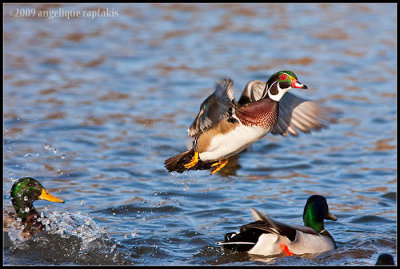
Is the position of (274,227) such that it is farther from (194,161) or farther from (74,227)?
(74,227)

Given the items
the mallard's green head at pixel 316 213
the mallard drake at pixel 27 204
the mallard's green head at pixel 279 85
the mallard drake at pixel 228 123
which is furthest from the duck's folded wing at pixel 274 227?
the mallard drake at pixel 27 204

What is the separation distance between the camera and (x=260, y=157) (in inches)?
373

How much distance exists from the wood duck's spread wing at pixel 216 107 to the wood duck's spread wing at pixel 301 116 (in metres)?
1.17

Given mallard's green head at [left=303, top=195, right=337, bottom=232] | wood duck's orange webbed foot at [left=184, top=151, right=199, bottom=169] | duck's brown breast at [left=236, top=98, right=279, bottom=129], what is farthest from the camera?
mallard's green head at [left=303, top=195, right=337, bottom=232]

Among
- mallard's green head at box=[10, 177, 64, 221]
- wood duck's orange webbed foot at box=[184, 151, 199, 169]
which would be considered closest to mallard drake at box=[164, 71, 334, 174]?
wood duck's orange webbed foot at box=[184, 151, 199, 169]

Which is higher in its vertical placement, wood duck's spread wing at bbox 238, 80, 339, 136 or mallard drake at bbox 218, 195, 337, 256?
wood duck's spread wing at bbox 238, 80, 339, 136

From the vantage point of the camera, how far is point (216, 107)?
5.88m


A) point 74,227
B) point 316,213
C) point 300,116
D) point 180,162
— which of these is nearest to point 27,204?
point 74,227

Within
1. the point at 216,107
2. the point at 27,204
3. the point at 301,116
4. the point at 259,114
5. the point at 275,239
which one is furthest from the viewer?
the point at 301,116

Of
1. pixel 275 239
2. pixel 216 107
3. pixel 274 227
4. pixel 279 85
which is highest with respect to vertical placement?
pixel 279 85

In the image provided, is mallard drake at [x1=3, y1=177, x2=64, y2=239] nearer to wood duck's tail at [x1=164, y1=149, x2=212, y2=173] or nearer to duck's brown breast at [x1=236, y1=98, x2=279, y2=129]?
wood duck's tail at [x1=164, y1=149, x2=212, y2=173]

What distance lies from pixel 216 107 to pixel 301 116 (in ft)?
5.34

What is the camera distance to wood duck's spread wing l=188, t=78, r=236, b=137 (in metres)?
5.67

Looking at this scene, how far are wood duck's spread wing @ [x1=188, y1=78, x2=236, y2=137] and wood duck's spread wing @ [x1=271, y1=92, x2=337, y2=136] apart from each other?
3.84 feet
